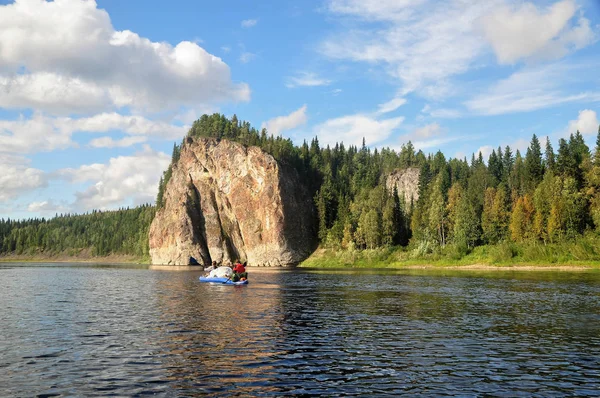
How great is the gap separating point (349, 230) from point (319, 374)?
138 metres

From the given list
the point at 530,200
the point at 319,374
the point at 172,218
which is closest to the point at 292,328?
the point at 319,374

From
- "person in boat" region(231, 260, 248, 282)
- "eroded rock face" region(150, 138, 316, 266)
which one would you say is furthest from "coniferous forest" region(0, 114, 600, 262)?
"person in boat" region(231, 260, 248, 282)

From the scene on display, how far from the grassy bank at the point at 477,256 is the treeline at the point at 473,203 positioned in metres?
2.89

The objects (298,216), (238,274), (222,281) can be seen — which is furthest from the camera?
(298,216)

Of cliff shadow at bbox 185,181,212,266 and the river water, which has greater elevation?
cliff shadow at bbox 185,181,212,266

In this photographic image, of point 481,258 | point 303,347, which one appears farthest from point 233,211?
point 303,347

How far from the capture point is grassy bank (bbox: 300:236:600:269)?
96.5m

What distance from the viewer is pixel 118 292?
186ft

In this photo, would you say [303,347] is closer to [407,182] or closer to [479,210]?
[479,210]

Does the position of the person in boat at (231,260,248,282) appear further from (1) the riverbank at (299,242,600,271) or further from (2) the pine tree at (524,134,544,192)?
(2) the pine tree at (524,134,544,192)

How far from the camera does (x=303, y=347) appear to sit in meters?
25.0

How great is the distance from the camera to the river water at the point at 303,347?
712 inches

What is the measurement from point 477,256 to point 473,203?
23645 millimetres

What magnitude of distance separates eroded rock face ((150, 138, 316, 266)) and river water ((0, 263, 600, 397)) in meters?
126
